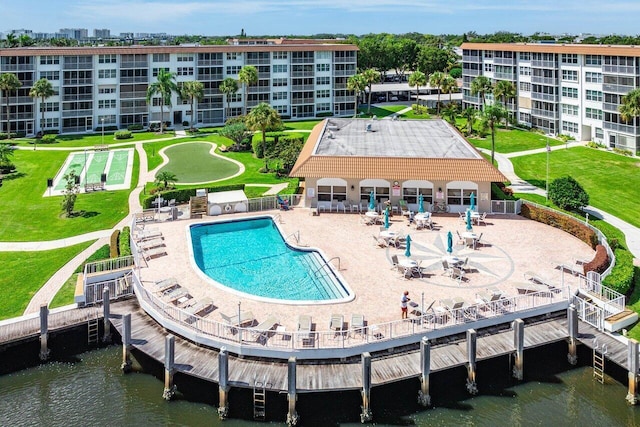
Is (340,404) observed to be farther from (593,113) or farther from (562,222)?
(593,113)

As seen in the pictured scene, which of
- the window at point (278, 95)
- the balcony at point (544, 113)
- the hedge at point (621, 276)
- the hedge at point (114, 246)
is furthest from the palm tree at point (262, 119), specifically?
the balcony at point (544, 113)

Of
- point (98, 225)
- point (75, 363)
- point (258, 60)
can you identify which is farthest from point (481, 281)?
point (258, 60)

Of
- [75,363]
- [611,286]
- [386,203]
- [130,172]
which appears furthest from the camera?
[130,172]

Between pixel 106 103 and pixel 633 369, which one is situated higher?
pixel 106 103

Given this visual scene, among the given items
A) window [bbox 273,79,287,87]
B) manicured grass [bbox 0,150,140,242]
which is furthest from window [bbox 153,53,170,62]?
manicured grass [bbox 0,150,140,242]

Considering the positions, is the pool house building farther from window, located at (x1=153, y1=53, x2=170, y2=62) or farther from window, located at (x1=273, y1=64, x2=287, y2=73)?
window, located at (x1=153, y1=53, x2=170, y2=62)

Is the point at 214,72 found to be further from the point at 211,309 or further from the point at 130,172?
the point at 211,309

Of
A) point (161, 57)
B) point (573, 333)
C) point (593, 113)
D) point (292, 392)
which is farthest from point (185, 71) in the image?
point (573, 333)
